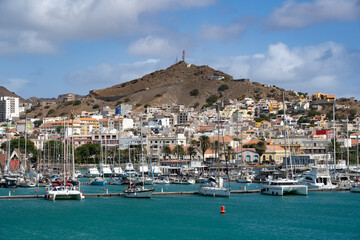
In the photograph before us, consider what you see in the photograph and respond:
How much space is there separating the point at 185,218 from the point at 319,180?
77.1 ft

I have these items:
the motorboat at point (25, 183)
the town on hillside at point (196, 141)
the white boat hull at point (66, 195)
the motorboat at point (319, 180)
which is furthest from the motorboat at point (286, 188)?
the motorboat at point (25, 183)

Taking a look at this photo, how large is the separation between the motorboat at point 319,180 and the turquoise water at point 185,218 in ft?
13.6

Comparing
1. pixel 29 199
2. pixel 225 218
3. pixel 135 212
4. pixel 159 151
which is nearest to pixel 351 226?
pixel 225 218

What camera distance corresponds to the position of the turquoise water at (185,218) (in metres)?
37.1

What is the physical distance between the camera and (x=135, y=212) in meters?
46.3

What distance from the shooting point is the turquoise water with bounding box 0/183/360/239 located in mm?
37094

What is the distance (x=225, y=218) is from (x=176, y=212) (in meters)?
4.93

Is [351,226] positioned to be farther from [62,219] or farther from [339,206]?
[62,219]

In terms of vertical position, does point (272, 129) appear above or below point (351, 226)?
above

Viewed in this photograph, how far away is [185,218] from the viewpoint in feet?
142

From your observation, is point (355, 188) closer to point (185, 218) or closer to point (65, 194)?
point (185, 218)

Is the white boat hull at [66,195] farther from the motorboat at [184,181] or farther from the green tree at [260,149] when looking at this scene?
the green tree at [260,149]

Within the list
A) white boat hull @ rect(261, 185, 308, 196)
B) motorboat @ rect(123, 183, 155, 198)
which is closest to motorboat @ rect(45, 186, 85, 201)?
motorboat @ rect(123, 183, 155, 198)

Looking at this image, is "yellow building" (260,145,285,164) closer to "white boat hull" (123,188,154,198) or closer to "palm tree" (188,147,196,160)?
"palm tree" (188,147,196,160)
